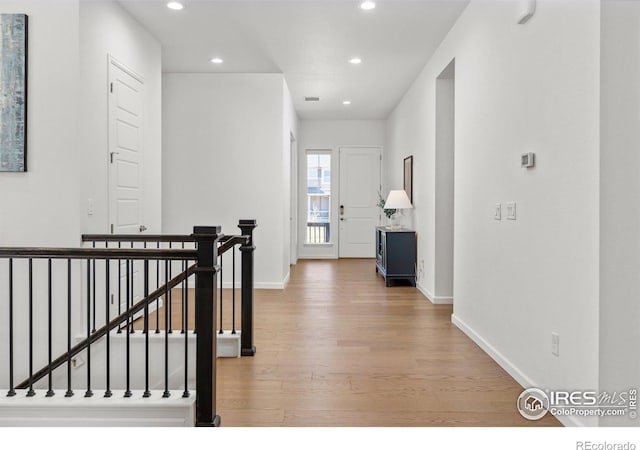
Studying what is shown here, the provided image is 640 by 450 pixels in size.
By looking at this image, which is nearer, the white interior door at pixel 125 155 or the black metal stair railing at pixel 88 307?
the black metal stair railing at pixel 88 307

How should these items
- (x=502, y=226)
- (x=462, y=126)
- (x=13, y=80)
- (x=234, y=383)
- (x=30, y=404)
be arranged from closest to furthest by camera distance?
(x=30, y=404)
(x=234, y=383)
(x=502, y=226)
(x=13, y=80)
(x=462, y=126)

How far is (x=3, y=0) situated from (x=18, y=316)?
88.8 inches

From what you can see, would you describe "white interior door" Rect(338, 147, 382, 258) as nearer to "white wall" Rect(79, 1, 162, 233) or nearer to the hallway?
the hallway

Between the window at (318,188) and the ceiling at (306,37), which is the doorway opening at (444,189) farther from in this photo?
the window at (318,188)

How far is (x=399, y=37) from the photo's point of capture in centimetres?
493

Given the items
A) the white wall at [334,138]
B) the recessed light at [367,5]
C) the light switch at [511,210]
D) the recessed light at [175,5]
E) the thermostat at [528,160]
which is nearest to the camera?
the thermostat at [528,160]

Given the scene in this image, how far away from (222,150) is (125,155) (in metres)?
2.12

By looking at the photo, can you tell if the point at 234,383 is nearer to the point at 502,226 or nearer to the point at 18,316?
the point at 18,316

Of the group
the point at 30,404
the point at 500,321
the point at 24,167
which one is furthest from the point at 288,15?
the point at 30,404

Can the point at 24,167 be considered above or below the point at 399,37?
below

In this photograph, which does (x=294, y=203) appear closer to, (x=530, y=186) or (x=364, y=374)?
(x=364, y=374)

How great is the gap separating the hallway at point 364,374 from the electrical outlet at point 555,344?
326 mm

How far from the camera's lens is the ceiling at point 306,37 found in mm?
4254

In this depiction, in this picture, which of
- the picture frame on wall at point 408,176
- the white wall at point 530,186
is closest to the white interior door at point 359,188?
the picture frame on wall at point 408,176
